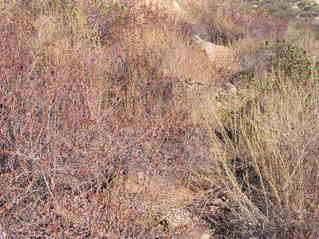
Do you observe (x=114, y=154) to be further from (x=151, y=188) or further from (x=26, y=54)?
(x=26, y=54)

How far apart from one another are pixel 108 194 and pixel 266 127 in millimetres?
1366

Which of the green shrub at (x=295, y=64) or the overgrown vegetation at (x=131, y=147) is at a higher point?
the green shrub at (x=295, y=64)

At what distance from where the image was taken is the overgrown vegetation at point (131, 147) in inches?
75.5

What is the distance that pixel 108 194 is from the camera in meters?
1.96

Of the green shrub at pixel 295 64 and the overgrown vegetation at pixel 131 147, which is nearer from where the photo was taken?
the overgrown vegetation at pixel 131 147

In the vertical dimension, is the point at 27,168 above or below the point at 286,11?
below

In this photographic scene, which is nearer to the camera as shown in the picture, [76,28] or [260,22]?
[76,28]

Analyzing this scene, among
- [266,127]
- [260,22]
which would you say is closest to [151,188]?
[266,127]

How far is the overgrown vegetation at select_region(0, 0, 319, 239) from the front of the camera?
1.92 metres

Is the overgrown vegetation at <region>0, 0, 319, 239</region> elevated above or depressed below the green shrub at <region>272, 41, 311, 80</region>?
below

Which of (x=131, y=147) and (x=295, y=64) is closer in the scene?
(x=131, y=147)

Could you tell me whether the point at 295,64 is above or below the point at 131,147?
above

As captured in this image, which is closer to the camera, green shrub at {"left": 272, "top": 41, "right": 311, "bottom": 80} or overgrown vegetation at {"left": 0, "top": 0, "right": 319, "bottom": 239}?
overgrown vegetation at {"left": 0, "top": 0, "right": 319, "bottom": 239}

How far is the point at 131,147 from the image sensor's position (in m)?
2.38
